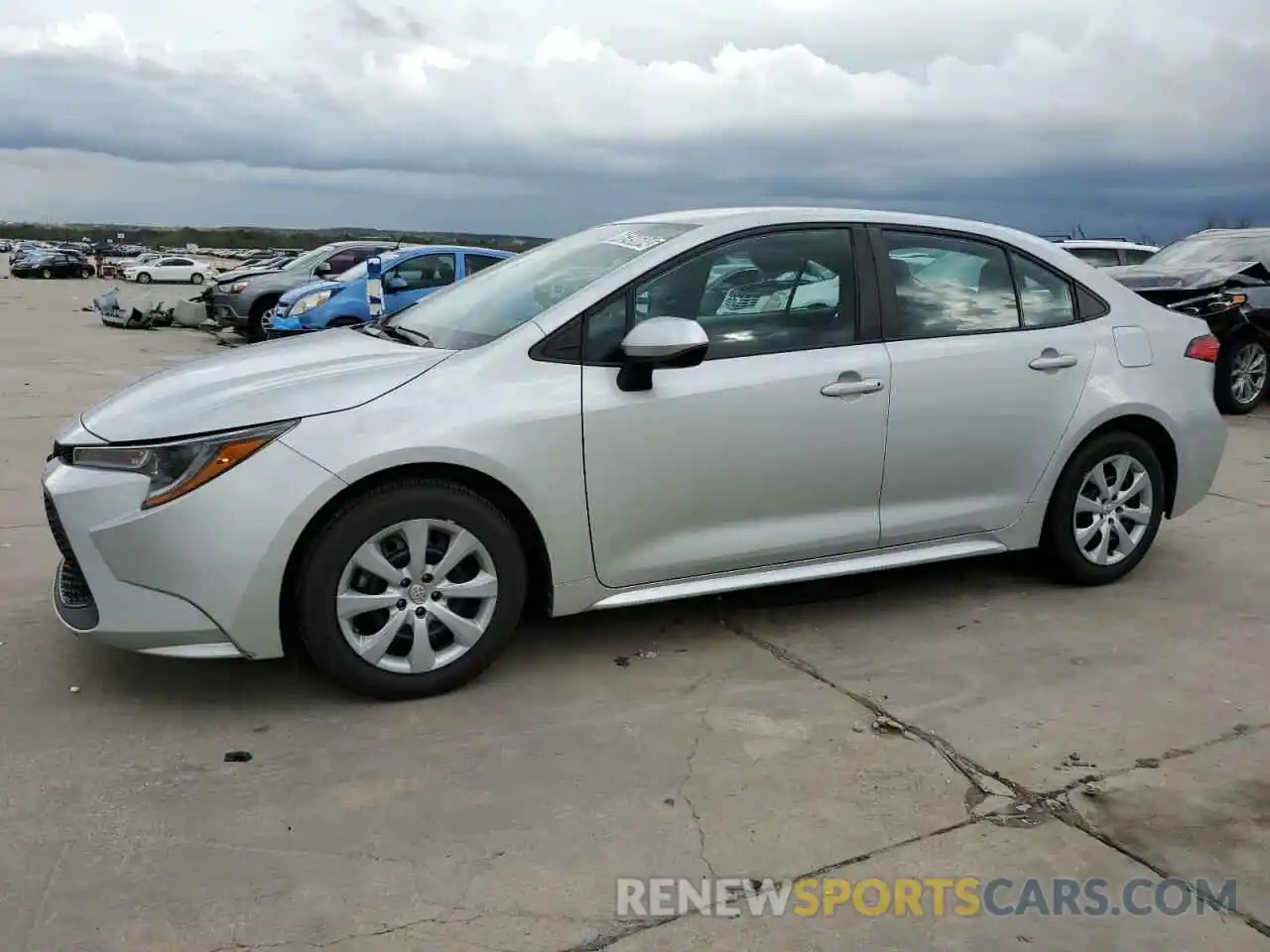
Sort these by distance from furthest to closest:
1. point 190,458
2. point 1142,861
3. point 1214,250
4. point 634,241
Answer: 1. point 1214,250
2. point 634,241
3. point 190,458
4. point 1142,861

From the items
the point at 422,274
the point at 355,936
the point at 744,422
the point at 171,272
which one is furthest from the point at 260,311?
the point at 171,272

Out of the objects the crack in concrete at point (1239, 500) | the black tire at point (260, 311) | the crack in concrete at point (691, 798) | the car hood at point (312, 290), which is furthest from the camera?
the black tire at point (260, 311)

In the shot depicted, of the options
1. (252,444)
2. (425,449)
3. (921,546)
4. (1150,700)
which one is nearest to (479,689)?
(425,449)

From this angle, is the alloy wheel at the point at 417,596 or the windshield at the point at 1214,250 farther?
the windshield at the point at 1214,250

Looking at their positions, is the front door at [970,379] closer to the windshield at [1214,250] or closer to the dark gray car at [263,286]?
the windshield at [1214,250]

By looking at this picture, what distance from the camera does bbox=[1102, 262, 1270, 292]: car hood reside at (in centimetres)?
1070

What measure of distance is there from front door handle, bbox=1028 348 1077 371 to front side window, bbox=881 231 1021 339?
17 centimetres

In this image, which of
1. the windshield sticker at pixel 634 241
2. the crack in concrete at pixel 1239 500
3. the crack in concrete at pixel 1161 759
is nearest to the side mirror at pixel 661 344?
the windshield sticker at pixel 634 241

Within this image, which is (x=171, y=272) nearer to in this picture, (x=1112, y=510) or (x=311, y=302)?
(x=311, y=302)

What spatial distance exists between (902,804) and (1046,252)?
2.74 metres

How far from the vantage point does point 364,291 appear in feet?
45.3

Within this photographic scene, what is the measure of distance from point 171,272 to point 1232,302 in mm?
43713

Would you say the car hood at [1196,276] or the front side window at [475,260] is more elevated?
the front side window at [475,260]

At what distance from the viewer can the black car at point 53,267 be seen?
153 feet
